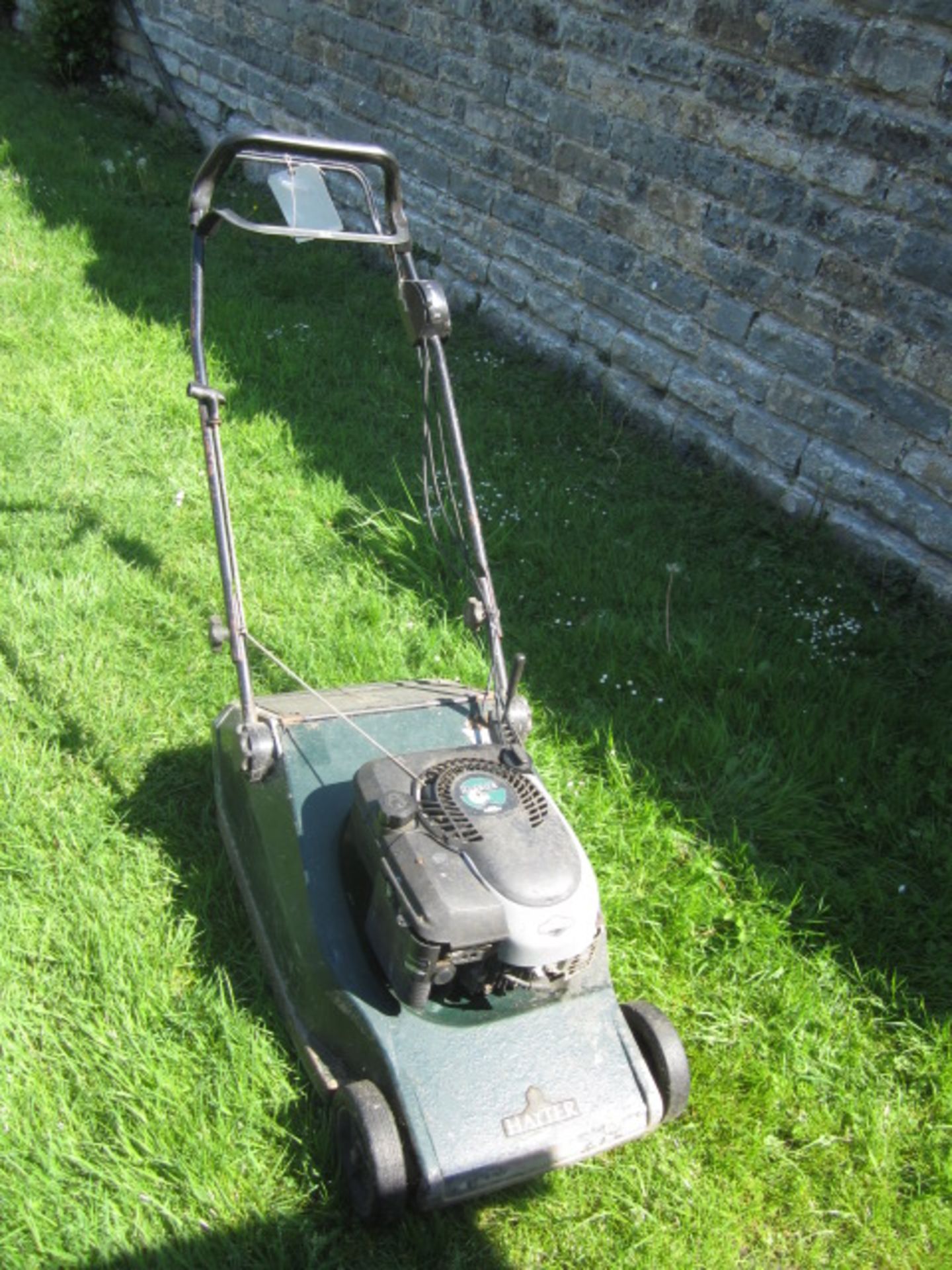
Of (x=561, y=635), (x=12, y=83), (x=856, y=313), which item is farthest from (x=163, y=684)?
(x=12, y=83)

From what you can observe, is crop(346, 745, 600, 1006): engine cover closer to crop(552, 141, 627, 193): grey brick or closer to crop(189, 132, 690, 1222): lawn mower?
crop(189, 132, 690, 1222): lawn mower

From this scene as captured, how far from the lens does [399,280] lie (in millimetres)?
2529

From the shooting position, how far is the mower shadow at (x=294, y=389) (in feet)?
8.61

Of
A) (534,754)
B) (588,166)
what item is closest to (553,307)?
(588,166)

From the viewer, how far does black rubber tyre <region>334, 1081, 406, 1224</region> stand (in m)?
1.81

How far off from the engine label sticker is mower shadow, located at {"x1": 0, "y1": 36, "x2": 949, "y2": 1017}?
2.21ft

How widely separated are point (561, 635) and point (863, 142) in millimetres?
1853

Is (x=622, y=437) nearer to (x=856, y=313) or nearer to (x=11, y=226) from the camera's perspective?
(x=856, y=313)

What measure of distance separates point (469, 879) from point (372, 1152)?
45cm

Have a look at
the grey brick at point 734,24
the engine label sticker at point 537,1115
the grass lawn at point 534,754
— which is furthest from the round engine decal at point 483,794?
the grey brick at point 734,24

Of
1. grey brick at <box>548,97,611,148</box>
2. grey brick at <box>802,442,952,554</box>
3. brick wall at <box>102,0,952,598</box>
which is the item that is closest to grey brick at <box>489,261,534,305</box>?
brick wall at <box>102,0,952,598</box>

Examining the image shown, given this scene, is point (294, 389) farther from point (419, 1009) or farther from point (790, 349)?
point (419, 1009)

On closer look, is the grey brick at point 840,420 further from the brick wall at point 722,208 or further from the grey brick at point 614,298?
the grey brick at point 614,298

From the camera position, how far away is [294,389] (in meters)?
4.59
